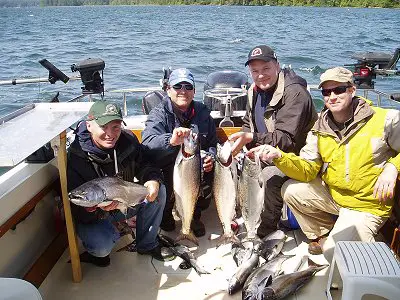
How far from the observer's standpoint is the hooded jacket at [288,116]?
4039 mm

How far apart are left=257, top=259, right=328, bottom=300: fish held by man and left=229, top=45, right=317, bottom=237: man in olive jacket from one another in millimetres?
744

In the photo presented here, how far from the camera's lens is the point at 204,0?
107938 millimetres

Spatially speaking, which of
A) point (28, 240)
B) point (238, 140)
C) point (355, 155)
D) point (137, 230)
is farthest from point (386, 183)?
point (28, 240)

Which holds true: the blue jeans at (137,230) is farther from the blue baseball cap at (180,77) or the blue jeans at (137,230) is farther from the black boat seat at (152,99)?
the black boat seat at (152,99)

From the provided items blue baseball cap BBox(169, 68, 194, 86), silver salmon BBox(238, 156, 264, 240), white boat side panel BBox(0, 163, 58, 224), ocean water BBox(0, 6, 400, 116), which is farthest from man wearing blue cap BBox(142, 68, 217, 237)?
ocean water BBox(0, 6, 400, 116)

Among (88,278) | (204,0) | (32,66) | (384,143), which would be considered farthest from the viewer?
(204,0)

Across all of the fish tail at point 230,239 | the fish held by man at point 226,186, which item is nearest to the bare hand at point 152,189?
the fish held by man at point 226,186

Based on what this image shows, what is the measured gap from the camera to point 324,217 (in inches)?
160

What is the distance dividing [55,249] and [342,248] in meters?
2.42

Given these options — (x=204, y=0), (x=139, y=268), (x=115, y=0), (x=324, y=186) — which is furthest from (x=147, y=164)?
(x=115, y=0)

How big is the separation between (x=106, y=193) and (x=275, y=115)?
1.82 m

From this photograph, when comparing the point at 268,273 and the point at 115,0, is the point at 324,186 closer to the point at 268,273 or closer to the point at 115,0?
the point at 268,273

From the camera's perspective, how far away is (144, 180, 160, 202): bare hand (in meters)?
3.69

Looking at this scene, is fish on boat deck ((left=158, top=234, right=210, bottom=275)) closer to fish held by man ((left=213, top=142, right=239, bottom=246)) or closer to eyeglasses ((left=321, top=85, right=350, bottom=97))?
fish held by man ((left=213, top=142, right=239, bottom=246))
